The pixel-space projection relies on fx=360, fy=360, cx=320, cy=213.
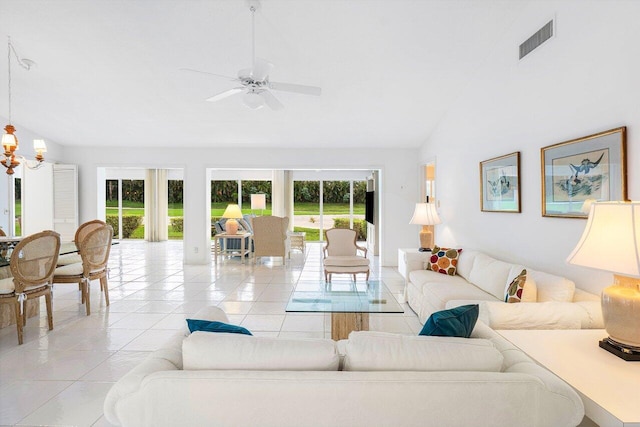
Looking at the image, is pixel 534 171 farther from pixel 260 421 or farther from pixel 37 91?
pixel 37 91

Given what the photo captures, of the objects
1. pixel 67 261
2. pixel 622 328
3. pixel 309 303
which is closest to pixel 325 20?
pixel 309 303

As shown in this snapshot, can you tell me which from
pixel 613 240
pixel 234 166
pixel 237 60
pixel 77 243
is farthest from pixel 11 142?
pixel 613 240

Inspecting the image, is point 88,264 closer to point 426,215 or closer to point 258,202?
point 426,215

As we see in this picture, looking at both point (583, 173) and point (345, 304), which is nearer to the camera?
point (583, 173)

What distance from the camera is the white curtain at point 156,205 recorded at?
1148 centimetres

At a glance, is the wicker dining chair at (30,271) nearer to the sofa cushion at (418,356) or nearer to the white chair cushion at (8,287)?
the white chair cushion at (8,287)

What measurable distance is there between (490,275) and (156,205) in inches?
422

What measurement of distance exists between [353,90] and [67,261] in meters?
4.53

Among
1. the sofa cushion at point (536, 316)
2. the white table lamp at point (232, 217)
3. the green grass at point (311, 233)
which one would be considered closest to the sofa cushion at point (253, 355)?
the sofa cushion at point (536, 316)

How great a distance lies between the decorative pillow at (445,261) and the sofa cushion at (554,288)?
59.6 inches

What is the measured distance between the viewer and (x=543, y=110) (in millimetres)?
3279

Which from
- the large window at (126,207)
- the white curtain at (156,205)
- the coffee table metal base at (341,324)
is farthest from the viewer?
the large window at (126,207)

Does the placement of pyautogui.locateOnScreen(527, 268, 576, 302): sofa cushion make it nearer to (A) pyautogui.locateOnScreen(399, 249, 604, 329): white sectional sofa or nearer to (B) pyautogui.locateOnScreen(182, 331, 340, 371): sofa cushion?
(A) pyautogui.locateOnScreen(399, 249, 604, 329): white sectional sofa

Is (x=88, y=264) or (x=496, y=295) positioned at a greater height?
(x=88, y=264)
